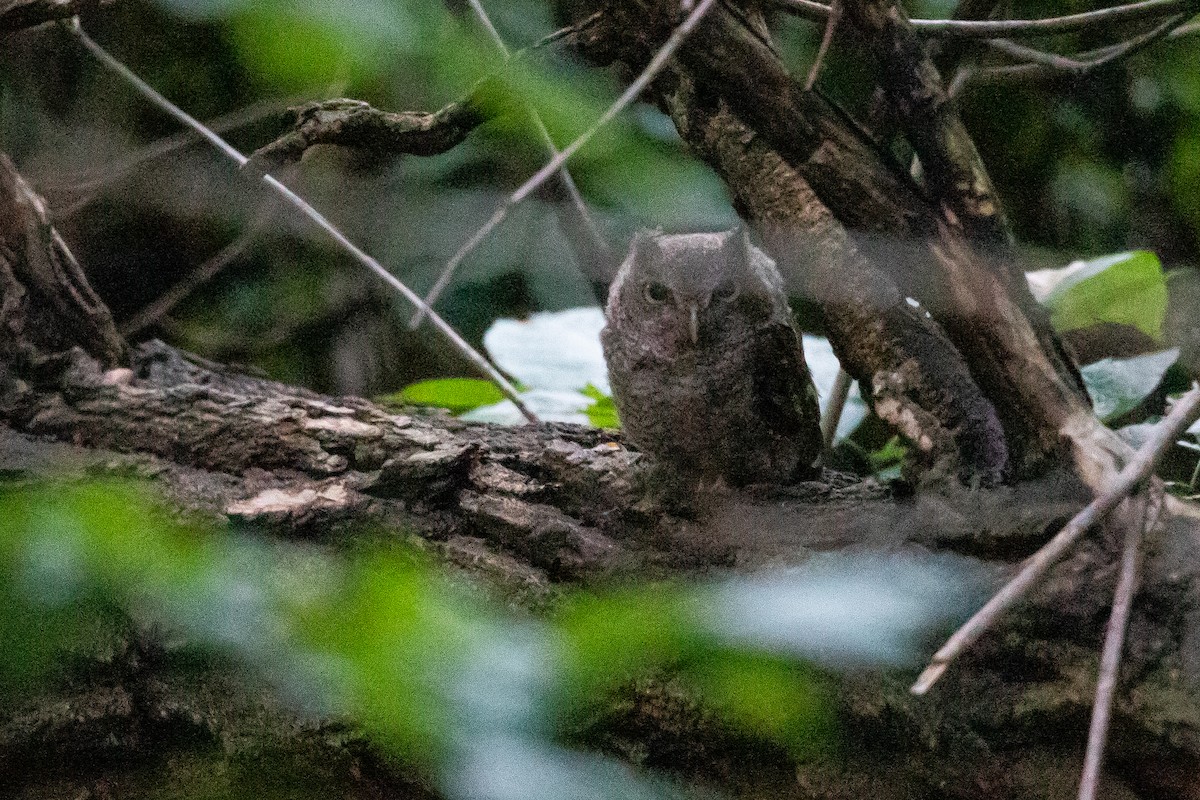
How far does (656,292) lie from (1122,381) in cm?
79

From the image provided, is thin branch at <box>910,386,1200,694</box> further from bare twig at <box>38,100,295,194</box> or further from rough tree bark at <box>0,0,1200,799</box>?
bare twig at <box>38,100,295,194</box>

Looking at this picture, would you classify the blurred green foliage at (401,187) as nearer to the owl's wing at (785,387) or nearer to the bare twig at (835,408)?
the owl's wing at (785,387)

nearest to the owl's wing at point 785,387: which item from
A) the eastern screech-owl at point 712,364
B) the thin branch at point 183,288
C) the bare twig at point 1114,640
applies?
the eastern screech-owl at point 712,364

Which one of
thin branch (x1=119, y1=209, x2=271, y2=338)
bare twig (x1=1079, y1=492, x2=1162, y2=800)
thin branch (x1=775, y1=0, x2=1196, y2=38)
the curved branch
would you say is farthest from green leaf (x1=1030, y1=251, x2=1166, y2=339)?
thin branch (x1=119, y1=209, x2=271, y2=338)

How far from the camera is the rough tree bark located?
0.89 m

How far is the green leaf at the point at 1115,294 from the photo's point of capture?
1817 millimetres

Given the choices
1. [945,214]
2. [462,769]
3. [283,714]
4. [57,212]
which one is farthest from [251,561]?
[57,212]

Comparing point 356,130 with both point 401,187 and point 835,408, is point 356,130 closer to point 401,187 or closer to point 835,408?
point 835,408

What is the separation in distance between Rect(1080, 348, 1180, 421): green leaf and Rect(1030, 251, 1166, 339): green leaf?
0.51ft

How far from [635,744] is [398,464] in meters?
0.55

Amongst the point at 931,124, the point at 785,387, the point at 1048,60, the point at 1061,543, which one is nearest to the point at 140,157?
the point at 785,387

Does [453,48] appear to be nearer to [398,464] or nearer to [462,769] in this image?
[462,769]

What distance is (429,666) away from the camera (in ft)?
1.69

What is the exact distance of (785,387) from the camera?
1.34 meters
